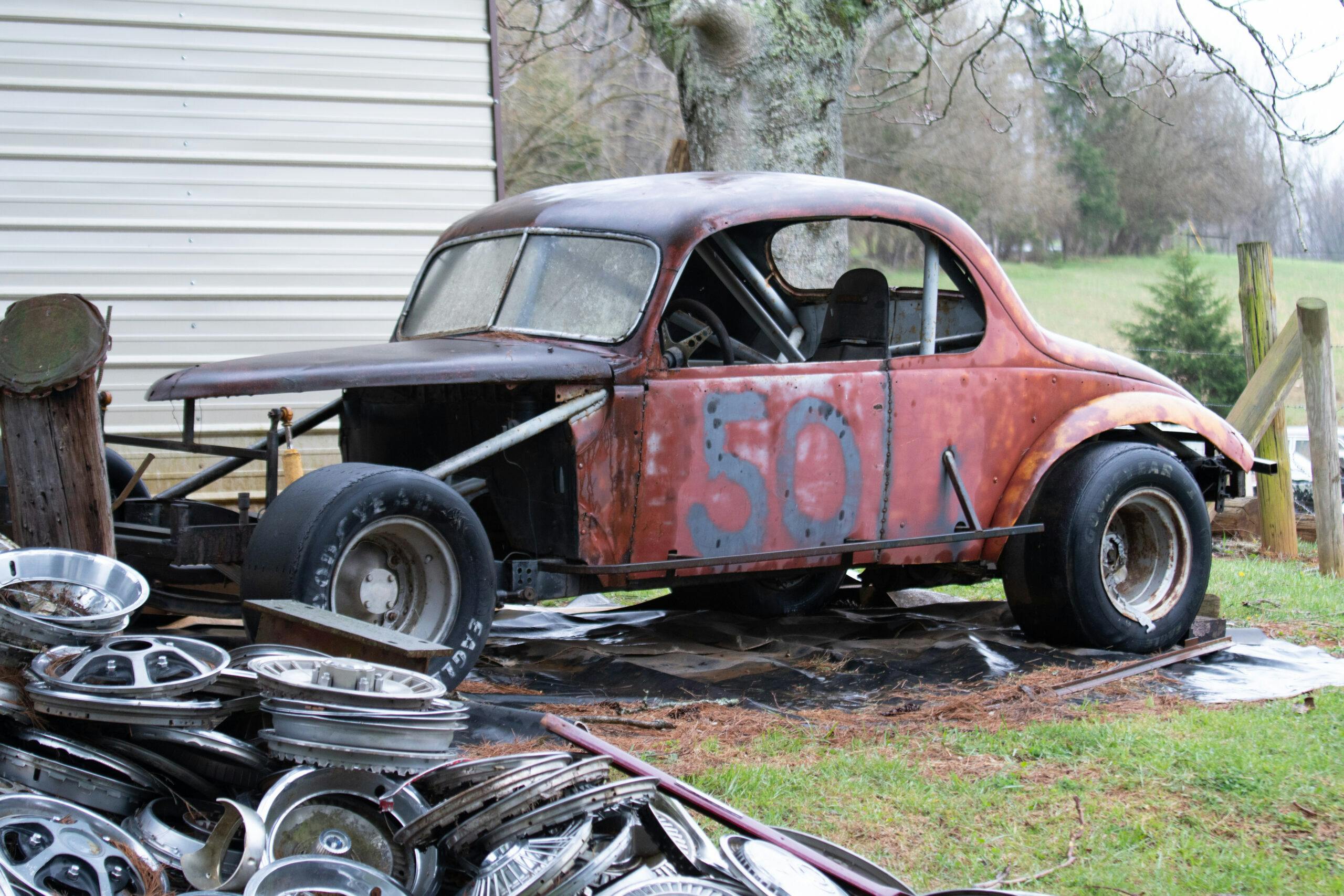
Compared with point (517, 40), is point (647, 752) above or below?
below

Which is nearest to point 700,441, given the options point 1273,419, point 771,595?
point 771,595

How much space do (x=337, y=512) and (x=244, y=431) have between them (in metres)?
4.58

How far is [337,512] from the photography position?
4215 millimetres

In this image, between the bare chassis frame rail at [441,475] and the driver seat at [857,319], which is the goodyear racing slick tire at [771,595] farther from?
the driver seat at [857,319]

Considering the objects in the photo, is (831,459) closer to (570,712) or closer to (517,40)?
(570,712)

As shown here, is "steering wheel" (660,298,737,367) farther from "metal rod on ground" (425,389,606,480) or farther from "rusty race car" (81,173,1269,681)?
"metal rod on ground" (425,389,606,480)

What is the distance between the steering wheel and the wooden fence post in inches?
193

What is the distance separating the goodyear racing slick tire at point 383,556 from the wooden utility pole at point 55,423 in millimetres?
595

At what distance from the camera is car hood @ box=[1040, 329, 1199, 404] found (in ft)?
19.7

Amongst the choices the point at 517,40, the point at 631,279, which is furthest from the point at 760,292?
the point at 517,40

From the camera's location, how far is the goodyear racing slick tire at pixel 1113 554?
18.8 ft

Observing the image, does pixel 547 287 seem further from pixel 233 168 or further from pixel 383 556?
pixel 233 168

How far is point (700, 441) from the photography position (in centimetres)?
502

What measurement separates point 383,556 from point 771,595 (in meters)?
2.61
